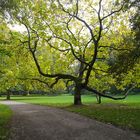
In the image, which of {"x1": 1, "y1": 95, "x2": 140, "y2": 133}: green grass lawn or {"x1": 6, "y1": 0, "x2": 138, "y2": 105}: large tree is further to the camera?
{"x1": 6, "y1": 0, "x2": 138, "y2": 105}: large tree

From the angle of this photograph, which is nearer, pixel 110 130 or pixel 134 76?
pixel 110 130

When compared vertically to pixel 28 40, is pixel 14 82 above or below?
below

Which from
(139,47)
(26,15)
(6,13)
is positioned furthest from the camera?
(26,15)

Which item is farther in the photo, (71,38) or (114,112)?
(71,38)

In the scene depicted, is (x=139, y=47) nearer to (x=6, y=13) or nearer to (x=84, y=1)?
(x=6, y=13)

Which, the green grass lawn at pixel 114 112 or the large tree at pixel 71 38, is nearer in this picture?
the green grass lawn at pixel 114 112

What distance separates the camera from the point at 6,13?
19.9 metres

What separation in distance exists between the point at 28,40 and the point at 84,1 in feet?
23.5

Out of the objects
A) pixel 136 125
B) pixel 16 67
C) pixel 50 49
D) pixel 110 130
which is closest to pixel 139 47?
pixel 136 125

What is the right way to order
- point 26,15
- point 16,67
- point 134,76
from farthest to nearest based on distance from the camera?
point 16,67
point 134,76
point 26,15

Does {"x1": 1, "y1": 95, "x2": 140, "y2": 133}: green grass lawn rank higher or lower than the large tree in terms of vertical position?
lower

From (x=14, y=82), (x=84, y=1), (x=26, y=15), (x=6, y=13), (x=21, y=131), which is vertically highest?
(x=84, y=1)

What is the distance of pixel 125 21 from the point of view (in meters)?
32.9

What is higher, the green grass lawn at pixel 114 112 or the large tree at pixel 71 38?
the large tree at pixel 71 38
